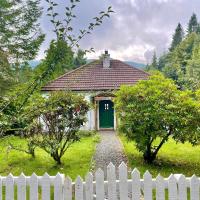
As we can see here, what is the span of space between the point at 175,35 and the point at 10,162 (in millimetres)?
76639

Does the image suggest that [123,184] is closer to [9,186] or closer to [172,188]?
[172,188]

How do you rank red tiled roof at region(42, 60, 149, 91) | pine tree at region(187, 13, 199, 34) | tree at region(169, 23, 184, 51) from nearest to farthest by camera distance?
red tiled roof at region(42, 60, 149, 91) → tree at region(169, 23, 184, 51) → pine tree at region(187, 13, 199, 34)

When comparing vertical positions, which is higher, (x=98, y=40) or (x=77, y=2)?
(x=77, y=2)

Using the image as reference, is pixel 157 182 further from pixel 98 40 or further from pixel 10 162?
pixel 10 162

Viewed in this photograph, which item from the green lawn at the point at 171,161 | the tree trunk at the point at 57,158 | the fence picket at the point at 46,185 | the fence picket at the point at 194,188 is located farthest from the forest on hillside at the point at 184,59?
the fence picket at the point at 46,185

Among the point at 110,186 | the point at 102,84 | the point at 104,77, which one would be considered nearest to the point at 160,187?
the point at 110,186

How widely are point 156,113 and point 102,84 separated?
13513mm

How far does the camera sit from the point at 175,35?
82.2 meters

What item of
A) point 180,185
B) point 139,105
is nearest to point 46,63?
point 180,185

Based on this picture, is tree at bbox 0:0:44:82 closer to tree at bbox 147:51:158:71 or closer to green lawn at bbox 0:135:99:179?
green lawn at bbox 0:135:99:179

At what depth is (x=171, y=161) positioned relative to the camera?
11.6 metres

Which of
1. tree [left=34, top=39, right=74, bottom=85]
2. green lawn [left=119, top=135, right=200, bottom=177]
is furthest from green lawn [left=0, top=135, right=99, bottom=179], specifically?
tree [left=34, top=39, right=74, bottom=85]

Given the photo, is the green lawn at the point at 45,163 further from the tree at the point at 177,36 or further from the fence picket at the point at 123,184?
the tree at the point at 177,36

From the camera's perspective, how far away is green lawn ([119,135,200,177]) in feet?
33.6
